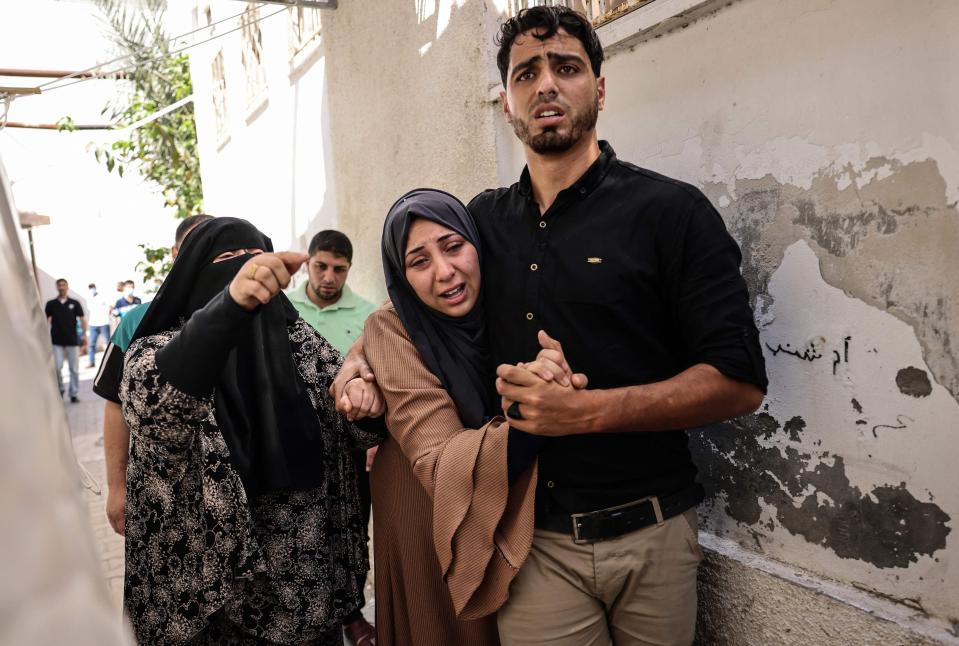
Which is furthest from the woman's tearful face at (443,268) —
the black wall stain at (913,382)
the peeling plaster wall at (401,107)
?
the peeling plaster wall at (401,107)

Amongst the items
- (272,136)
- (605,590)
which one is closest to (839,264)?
(605,590)

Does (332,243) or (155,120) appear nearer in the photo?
(332,243)

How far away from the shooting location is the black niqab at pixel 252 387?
6.71 feet

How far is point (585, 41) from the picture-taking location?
6.55 ft

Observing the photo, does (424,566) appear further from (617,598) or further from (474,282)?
(474,282)

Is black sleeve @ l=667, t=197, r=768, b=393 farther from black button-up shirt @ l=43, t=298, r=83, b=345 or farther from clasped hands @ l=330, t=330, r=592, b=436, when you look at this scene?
black button-up shirt @ l=43, t=298, r=83, b=345

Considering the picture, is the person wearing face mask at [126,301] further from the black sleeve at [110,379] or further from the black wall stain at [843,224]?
the black wall stain at [843,224]

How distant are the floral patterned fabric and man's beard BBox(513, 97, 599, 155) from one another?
3.12 feet

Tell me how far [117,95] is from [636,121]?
9.91 m

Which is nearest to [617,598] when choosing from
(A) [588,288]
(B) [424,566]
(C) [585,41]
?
(B) [424,566]

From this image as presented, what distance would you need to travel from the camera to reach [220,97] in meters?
9.86

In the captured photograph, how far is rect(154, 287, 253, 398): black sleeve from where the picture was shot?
1.76 m

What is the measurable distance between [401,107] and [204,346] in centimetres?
297

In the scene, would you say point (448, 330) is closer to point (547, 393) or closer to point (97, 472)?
point (547, 393)
